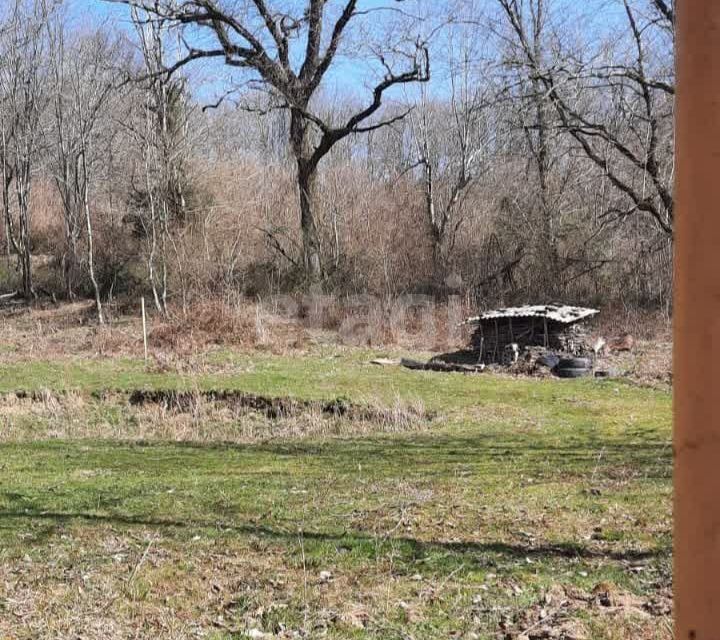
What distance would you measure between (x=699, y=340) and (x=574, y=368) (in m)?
16.8

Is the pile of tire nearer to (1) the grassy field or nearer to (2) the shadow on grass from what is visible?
(1) the grassy field

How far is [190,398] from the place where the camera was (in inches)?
592

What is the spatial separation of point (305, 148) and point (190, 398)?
15293 mm

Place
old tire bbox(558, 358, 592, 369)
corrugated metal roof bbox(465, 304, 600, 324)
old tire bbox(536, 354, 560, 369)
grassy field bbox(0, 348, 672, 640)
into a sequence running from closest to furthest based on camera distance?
1. grassy field bbox(0, 348, 672, 640)
2. old tire bbox(558, 358, 592, 369)
3. old tire bbox(536, 354, 560, 369)
4. corrugated metal roof bbox(465, 304, 600, 324)

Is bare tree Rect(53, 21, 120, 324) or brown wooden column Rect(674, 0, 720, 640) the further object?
bare tree Rect(53, 21, 120, 324)

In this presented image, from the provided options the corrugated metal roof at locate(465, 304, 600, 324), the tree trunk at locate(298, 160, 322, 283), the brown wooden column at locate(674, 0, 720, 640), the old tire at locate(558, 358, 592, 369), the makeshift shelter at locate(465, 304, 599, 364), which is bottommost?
the old tire at locate(558, 358, 592, 369)

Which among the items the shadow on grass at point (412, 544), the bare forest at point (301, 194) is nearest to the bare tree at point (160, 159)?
the bare forest at point (301, 194)

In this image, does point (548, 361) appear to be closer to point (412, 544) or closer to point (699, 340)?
point (412, 544)

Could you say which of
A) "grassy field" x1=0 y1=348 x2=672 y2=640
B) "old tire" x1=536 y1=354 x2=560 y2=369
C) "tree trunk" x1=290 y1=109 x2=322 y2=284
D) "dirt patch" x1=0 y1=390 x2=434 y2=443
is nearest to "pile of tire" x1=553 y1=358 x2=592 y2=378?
"old tire" x1=536 y1=354 x2=560 y2=369

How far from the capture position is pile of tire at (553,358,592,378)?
17.1 m

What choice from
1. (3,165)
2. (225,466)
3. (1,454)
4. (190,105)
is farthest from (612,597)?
(3,165)

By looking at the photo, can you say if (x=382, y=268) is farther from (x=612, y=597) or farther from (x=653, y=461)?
(x=612, y=597)

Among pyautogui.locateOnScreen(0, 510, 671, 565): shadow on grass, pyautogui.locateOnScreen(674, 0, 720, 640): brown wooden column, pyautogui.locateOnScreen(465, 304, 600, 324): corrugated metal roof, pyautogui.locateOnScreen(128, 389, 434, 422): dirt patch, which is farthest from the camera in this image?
pyautogui.locateOnScreen(465, 304, 600, 324): corrugated metal roof

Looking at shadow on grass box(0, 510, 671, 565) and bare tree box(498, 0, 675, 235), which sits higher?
bare tree box(498, 0, 675, 235)
